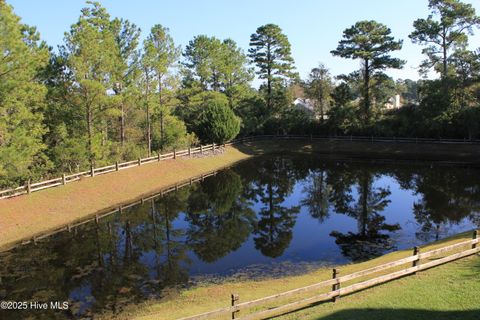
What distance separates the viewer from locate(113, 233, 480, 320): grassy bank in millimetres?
10508

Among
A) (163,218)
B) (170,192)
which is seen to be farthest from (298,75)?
(163,218)

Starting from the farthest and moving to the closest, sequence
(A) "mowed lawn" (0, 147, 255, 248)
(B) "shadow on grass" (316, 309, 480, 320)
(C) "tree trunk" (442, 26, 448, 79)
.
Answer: (C) "tree trunk" (442, 26, 448, 79), (A) "mowed lawn" (0, 147, 255, 248), (B) "shadow on grass" (316, 309, 480, 320)

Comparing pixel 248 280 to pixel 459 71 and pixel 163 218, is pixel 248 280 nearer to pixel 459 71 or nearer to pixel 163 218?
pixel 163 218

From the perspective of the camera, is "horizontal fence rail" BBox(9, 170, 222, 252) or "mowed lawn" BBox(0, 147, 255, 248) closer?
"horizontal fence rail" BBox(9, 170, 222, 252)

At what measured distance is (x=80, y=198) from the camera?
1120 inches

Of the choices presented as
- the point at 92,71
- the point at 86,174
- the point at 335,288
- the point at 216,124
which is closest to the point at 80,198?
the point at 86,174

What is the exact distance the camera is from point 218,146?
174ft

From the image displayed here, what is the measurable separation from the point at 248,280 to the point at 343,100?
160 feet

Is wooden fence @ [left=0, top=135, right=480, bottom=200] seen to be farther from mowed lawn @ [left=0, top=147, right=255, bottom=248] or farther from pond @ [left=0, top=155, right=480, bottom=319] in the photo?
pond @ [left=0, top=155, right=480, bottom=319]

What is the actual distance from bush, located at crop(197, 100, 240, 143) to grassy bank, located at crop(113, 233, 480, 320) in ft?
121

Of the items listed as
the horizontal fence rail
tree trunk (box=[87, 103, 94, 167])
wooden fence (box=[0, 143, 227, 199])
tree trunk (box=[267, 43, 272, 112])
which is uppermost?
tree trunk (box=[267, 43, 272, 112])

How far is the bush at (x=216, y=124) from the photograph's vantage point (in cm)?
5178

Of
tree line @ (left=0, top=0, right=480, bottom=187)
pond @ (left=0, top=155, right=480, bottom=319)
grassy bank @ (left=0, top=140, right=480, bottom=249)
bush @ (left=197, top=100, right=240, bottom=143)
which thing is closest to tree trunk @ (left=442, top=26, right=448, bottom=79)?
tree line @ (left=0, top=0, right=480, bottom=187)

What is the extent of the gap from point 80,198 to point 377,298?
23.1m
